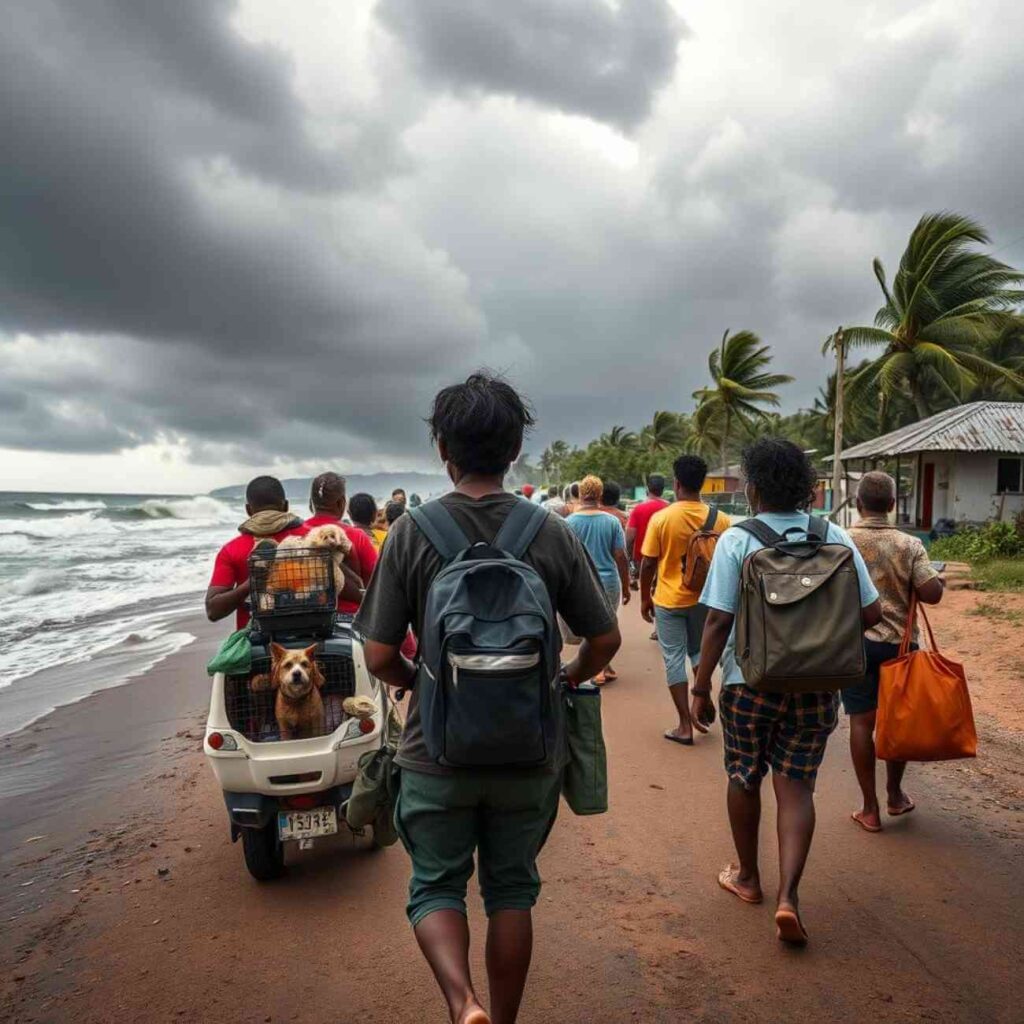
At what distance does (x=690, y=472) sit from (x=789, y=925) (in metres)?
2.97

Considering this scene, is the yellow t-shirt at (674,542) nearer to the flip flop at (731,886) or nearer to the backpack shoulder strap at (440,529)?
the flip flop at (731,886)

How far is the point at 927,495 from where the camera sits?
2127cm

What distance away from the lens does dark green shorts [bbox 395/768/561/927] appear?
2035mm

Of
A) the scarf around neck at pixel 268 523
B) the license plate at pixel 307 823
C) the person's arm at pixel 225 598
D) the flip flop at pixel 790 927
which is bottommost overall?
the flip flop at pixel 790 927

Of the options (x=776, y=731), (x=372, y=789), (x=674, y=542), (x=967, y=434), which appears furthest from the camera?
(x=967, y=434)

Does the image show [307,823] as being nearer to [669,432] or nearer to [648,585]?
[648,585]

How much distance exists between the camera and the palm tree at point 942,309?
23.0 meters

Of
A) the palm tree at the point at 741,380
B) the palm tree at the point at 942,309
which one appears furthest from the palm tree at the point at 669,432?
the palm tree at the point at 942,309

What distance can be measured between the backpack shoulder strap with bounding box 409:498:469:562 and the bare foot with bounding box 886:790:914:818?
3.36 metres

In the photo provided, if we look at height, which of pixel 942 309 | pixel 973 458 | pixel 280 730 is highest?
pixel 942 309

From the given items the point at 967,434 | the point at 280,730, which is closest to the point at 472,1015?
the point at 280,730

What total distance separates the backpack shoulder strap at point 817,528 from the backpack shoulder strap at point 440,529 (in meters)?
1.58

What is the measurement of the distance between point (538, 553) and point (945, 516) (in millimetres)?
20463

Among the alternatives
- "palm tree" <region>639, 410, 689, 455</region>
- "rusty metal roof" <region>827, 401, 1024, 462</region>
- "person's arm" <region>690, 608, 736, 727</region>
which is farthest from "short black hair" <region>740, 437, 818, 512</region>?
"palm tree" <region>639, 410, 689, 455</region>
